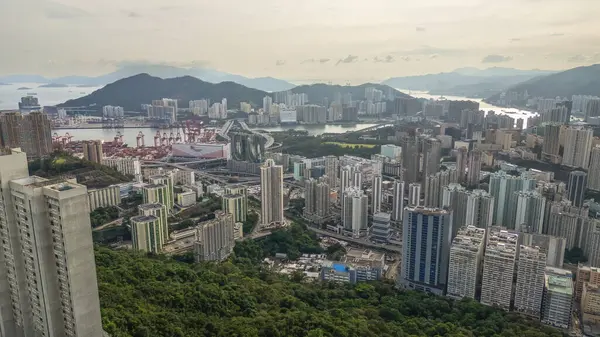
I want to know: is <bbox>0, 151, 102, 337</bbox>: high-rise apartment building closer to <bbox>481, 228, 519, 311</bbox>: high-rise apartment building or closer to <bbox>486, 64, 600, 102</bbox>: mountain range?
<bbox>481, 228, 519, 311</bbox>: high-rise apartment building

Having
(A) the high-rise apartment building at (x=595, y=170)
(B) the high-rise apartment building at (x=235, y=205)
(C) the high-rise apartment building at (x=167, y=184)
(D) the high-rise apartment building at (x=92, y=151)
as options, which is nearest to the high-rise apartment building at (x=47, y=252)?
(B) the high-rise apartment building at (x=235, y=205)

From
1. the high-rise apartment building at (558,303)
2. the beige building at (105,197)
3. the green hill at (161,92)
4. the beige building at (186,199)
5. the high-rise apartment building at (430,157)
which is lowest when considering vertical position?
the high-rise apartment building at (558,303)

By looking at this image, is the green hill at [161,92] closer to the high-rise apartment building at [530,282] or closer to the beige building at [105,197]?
the beige building at [105,197]

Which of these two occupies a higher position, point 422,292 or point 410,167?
point 410,167

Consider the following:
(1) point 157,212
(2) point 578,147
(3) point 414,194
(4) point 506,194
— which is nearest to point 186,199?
(1) point 157,212

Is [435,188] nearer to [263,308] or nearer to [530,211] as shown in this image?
[530,211]

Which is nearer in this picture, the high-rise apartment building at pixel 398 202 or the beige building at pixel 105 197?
the beige building at pixel 105 197

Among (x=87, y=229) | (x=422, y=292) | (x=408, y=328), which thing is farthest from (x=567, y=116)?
(x=87, y=229)

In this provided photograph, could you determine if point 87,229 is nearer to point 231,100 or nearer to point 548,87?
point 548,87
